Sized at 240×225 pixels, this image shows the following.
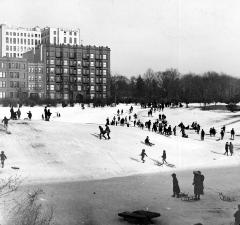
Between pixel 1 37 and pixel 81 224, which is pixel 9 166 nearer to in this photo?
pixel 81 224

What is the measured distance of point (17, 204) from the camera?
2117 centimetres

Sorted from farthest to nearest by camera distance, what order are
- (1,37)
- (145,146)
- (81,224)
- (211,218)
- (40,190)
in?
(1,37) < (145,146) < (40,190) < (211,218) < (81,224)

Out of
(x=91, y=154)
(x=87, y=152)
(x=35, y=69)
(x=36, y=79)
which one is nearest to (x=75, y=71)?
(x=35, y=69)

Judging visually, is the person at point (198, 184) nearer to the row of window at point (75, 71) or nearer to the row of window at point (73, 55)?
the row of window at point (75, 71)

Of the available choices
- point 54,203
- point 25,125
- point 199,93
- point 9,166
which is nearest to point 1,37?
point 199,93

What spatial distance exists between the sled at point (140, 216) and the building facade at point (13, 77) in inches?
3971

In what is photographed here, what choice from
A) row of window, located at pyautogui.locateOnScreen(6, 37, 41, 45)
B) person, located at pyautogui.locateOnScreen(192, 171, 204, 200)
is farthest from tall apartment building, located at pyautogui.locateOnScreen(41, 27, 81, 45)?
person, located at pyautogui.locateOnScreen(192, 171, 204, 200)

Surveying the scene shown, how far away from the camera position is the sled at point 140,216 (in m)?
18.5

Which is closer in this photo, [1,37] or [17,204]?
[17,204]

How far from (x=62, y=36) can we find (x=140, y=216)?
13809 cm

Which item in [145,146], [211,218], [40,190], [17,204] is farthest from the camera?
[145,146]

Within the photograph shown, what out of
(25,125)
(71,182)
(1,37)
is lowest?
(71,182)

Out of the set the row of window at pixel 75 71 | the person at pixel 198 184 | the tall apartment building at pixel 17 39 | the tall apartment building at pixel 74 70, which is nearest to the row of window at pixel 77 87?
the tall apartment building at pixel 74 70

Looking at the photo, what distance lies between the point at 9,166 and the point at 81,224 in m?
14.9
